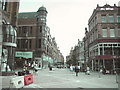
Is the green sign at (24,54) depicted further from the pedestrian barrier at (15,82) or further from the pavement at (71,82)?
the pedestrian barrier at (15,82)

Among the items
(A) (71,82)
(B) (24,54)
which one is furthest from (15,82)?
(B) (24,54)

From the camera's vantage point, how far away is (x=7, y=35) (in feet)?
84.0

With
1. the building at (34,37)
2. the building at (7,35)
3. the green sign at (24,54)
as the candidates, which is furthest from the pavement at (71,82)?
the building at (34,37)

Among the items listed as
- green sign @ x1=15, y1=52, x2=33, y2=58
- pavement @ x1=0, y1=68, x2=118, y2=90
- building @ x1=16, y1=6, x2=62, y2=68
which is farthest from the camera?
building @ x1=16, y1=6, x2=62, y2=68

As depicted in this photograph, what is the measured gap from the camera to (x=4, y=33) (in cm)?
2520

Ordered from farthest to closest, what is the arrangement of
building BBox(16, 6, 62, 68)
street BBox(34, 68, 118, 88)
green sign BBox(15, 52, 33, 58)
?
1. building BBox(16, 6, 62, 68)
2. green sign BBox(15, 52, 33, 58)
3. street BBox(34, 68, 118, 88)

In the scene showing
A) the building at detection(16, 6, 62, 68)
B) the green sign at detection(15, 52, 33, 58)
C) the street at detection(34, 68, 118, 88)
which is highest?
the building at detection(16, 6, 62, 68)

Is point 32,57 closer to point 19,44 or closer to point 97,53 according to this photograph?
point 19,44

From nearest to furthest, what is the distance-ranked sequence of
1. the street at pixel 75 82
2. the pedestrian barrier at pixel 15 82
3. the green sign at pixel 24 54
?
the pedestrian barrier at pixel 15 82, the street at pixel 75 82, the green sign at pixel 24 54

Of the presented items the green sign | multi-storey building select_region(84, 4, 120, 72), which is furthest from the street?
the green sign

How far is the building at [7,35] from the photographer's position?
2423 cm

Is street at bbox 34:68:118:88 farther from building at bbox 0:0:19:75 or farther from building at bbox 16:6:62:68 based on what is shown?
building at bbox 16:6:62:68

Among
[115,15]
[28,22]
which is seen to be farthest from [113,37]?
[28,22]

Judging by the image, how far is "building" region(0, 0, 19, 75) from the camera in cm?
2423
